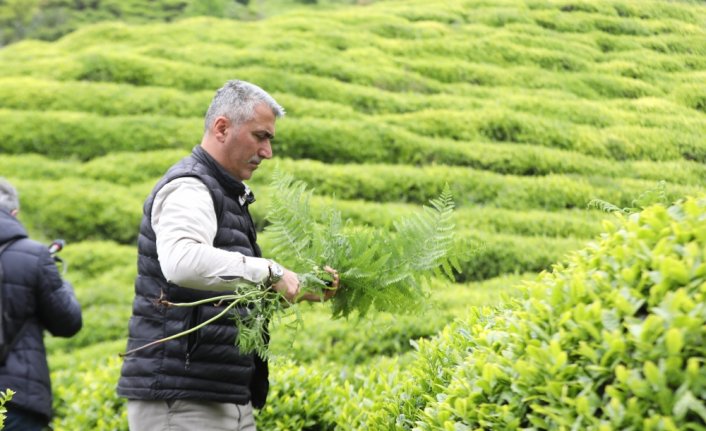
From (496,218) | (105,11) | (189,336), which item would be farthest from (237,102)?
(105,11)

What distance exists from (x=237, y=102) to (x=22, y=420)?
228 cm

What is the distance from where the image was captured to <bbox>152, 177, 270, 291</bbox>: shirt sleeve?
242cm

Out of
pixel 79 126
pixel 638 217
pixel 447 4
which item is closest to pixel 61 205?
pixel 79 126

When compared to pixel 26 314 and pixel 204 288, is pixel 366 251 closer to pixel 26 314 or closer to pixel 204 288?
pixel 204 288

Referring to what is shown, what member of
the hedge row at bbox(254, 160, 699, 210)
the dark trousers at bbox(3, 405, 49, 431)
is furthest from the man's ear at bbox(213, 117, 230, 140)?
the dark trousers at bbox(3, 405, 49, 431)

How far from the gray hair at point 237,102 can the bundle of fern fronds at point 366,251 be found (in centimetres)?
28

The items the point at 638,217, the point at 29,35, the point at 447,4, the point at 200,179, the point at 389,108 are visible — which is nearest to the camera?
the point at 638,217

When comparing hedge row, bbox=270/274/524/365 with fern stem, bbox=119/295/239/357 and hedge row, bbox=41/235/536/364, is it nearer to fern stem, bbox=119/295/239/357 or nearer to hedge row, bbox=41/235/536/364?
hedge row, bbox=41/235/536/364

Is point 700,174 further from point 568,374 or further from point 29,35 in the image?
point 29,35

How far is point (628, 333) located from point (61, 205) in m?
9.26

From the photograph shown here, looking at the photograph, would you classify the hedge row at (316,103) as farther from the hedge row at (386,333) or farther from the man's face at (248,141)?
the man's face at (248,141)

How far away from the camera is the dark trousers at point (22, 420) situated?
12.7 ft

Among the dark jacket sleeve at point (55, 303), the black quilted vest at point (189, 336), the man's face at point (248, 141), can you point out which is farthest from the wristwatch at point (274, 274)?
the dark jacket sleeve at point (55, 303)

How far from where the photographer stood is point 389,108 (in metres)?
10.6
